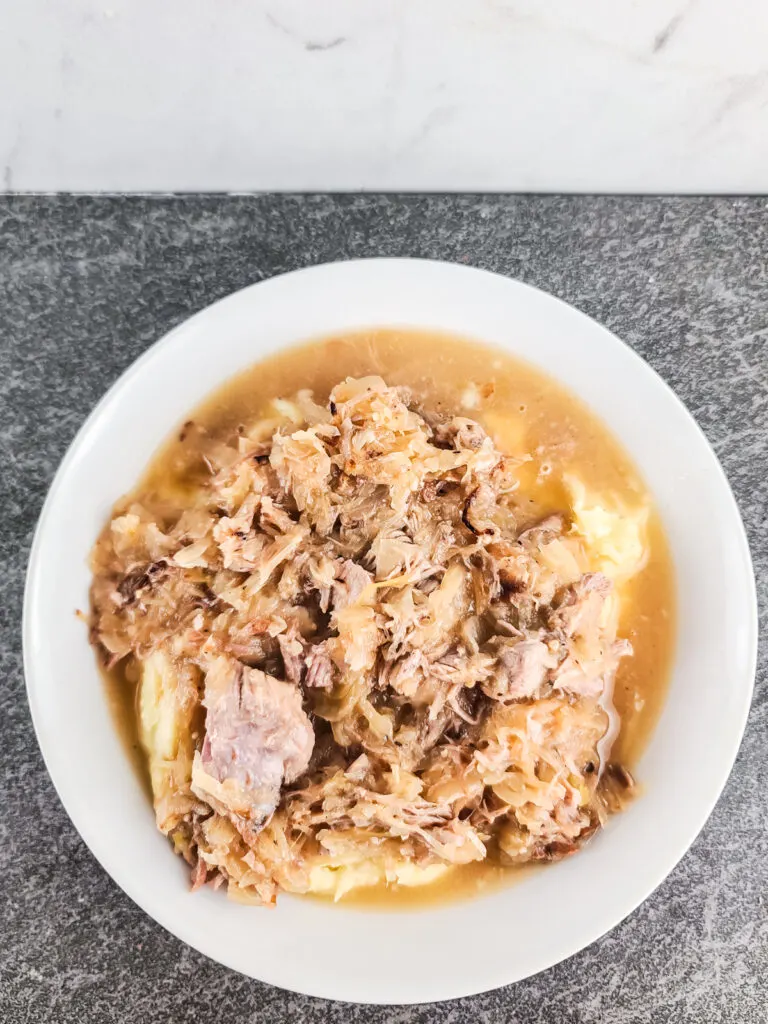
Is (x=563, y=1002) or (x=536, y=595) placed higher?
(x=536, y=595)

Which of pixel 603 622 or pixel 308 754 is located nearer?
pixel 308 754

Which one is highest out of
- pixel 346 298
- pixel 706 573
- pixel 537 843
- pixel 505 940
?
pixel 346 298

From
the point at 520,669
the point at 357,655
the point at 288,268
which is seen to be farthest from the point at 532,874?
the point at 288,268

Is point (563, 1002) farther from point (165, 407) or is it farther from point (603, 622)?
point (165, 407)

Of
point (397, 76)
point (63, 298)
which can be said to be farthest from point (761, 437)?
point (63, 298)

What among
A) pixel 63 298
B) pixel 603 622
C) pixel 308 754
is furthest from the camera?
pixel 63 298

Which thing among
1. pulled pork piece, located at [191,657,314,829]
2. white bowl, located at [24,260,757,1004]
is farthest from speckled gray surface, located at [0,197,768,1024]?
pulled pork piece, located at [191,657,314,829]

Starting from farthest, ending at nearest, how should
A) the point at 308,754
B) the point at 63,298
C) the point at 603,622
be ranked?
the point at 63,298 < the point at 603,622 < the point at 308,754
